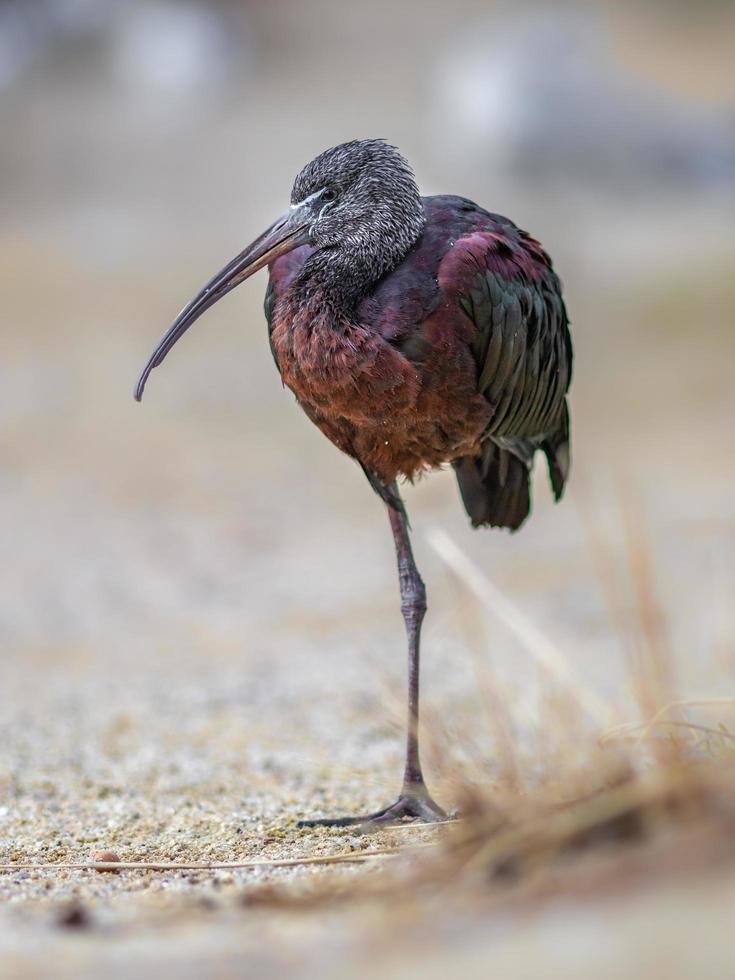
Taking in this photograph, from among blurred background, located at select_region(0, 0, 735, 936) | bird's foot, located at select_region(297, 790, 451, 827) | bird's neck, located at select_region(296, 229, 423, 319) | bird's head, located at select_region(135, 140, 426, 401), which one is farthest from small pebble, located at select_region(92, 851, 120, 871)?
bird's neck, located at select_region(296, 229, 423, 319)

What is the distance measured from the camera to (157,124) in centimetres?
2669

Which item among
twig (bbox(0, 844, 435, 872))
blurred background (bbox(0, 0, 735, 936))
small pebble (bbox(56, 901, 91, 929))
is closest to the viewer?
small pebble (bbox(56, 901, 91, 929))

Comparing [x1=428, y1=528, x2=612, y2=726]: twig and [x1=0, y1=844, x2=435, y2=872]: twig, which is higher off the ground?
[x1=428, y1=528, x2=612, y2=726]: twig

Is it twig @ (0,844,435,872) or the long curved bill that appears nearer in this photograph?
twig @ (0,844,435,872)

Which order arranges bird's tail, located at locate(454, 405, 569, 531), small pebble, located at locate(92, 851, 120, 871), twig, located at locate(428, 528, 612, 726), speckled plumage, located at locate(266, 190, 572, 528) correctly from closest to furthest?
twig, located at locate(428, 528, 612, 726), small pebble, located at locate(92, 851, 120, 871), speckled plumage, located at locate(266, 190, 572, 528), bird's tail, located at locate(454, 405, 569, 531)

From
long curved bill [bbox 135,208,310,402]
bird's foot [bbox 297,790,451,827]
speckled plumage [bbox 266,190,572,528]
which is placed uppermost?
long curved bill [bbox 135,208,310,402]

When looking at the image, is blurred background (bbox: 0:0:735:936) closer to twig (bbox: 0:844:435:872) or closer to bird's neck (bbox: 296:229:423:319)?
twig (bbox: 0:844:435:872)

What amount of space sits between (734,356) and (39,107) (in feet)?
56.0

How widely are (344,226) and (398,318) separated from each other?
0.43 metres

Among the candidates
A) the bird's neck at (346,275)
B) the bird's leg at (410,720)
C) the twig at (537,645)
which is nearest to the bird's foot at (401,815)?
the bird's leg at (410,720)

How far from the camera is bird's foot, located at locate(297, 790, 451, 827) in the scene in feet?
15.3

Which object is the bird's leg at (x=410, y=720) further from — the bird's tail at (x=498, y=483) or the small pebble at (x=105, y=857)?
the small pebble at (x=105, y=857)

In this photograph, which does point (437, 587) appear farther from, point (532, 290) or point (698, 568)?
point (532, 290)

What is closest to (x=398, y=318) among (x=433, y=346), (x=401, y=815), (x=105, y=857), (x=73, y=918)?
(x=433, y=346)
